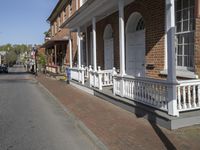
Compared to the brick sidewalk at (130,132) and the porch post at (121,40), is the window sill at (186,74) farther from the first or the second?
the porch post at (121,40)

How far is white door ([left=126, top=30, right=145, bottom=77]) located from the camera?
39.7 feet

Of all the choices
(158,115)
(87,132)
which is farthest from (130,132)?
(87,132)

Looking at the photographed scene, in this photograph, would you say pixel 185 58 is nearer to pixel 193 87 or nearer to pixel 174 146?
pixel 193 87

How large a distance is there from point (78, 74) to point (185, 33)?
992 cm

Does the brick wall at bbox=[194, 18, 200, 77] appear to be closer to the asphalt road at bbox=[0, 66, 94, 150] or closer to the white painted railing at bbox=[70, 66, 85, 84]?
the asphalt road at bbox=[0, 66, 94, 150]

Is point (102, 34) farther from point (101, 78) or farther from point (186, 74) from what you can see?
point (186, 74)

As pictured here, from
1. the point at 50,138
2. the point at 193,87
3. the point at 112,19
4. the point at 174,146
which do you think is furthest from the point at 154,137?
the point at 112,19

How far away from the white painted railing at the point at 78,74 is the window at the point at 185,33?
8215mm

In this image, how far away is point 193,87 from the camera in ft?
25.4

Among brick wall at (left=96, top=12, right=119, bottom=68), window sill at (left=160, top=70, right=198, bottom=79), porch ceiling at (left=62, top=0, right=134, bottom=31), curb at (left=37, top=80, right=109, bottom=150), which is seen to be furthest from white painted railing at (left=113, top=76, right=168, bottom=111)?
brick wall at (left=96, top=12, right=119, bottom=68)

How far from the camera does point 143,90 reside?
909 centimetres

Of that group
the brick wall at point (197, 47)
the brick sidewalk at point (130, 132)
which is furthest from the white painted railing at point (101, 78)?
the brick wall at point (197, 47)

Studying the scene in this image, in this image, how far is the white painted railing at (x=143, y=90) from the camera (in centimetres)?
790

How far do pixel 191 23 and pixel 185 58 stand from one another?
104 cm
